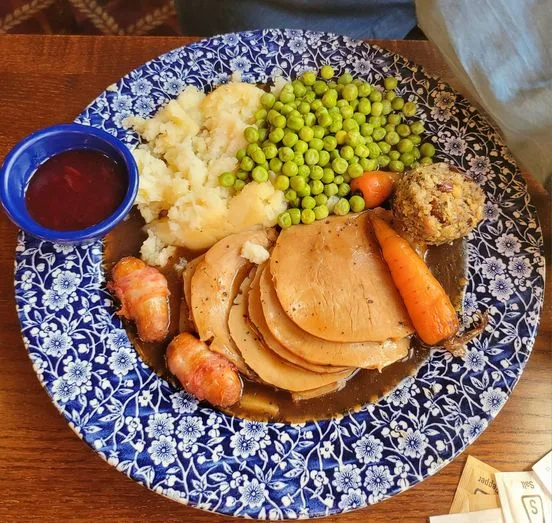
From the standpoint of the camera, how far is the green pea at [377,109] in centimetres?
267

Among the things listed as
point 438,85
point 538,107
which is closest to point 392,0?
point 438,85

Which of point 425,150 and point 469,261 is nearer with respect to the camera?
point 469,261

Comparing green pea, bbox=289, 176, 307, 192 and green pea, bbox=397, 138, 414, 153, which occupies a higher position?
green pea, bbox=397, 138, 414, 153

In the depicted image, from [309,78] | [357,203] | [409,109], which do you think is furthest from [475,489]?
[309,78]

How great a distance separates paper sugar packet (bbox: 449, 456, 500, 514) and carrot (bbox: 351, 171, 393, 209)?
1.14 metres

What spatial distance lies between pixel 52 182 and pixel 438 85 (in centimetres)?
178

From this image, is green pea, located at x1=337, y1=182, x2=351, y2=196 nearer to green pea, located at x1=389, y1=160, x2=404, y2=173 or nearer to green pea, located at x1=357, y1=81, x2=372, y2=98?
green pea, located at x1=389, y1=160, x2=404, y2=173

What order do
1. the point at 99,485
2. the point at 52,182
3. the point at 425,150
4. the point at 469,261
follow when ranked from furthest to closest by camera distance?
the point at 425,150
the point at 469,261
the point at 52,182
the point at 99,485

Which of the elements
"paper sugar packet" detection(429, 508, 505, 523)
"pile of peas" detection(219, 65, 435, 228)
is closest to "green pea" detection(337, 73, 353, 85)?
"pile of peas" detection(219, 65, 435, 228)

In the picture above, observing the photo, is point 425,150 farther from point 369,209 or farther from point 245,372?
point 245,372

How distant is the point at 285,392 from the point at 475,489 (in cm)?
82

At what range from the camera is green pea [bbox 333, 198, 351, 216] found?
8.43ft

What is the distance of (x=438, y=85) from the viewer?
2705 mm

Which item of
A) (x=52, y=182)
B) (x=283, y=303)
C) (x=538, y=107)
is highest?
(x=538, y=107)
